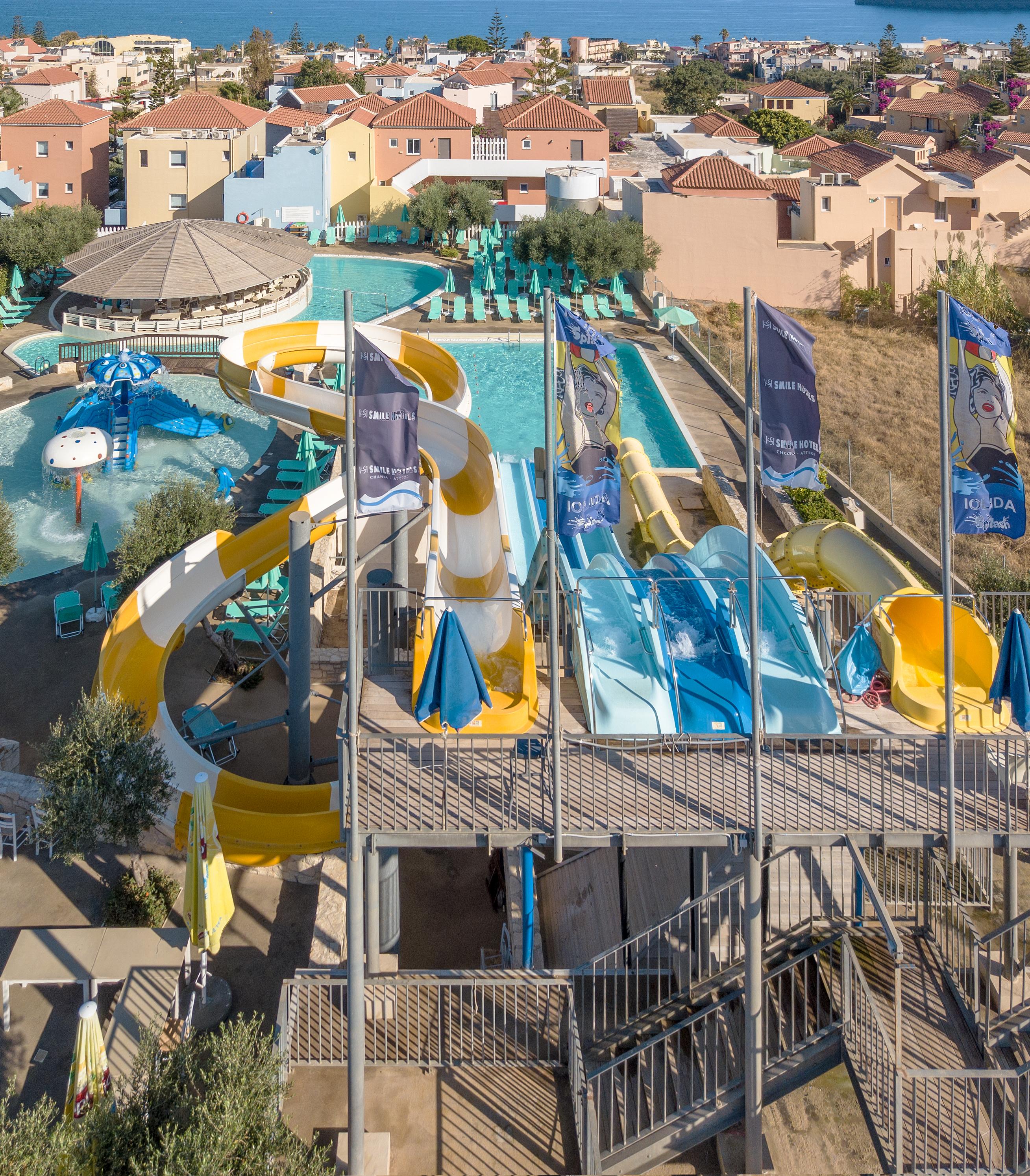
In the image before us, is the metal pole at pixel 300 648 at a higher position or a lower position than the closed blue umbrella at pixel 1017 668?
lower

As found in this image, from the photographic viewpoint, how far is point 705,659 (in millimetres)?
11062

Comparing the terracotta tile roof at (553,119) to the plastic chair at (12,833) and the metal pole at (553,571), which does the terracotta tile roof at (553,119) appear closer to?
the plastic chair at (12,833)

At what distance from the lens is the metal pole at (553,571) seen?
8.33 m

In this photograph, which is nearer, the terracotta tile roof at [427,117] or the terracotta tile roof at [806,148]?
the terracotta tile roof at [427,117]

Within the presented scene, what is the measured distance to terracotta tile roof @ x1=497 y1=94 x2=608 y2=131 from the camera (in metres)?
50.1

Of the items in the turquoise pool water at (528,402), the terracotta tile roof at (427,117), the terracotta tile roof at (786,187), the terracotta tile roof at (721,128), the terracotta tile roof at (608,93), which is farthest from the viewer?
the terracotta tile roof at (608,93)

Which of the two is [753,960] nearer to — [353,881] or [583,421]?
[353,881]

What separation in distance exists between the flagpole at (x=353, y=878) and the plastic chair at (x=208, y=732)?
193 inches

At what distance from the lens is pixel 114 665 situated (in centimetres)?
1328

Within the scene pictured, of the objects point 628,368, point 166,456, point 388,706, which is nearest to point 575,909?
point 388,706

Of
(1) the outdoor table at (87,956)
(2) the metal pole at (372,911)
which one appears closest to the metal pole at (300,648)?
(1) the outdoor table at (87,956)

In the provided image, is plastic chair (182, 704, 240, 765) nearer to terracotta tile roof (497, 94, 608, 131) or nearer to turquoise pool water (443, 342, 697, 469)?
turquoise pool water (443, 342, 697, 469)

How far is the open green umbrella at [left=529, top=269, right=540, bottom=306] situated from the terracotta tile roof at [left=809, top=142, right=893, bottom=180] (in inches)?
518

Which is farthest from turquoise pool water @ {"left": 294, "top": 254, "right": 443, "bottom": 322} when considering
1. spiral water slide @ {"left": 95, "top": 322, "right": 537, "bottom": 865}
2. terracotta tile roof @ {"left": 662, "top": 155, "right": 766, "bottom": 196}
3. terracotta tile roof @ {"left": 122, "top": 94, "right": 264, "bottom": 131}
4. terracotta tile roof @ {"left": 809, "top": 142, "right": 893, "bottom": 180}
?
spiral water slide @ {"left": 95, "top": 322, "right": 537, "bottom": 865}
